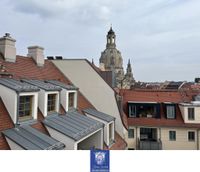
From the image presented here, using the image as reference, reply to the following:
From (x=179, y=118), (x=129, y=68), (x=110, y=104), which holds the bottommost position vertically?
(x=179, y=118)

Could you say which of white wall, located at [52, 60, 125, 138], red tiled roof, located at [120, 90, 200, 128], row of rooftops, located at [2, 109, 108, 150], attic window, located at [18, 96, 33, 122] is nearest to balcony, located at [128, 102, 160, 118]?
red tiled roof, located at [120, 90, 200, 128]

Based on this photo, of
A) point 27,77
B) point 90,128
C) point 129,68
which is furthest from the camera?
point 129,68

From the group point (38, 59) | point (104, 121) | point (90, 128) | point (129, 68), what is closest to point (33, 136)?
point (90, 128)

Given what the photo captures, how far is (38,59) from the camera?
24.3 ft

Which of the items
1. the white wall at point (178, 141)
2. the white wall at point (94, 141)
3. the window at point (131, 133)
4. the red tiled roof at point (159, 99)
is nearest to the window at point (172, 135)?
the white wall at point (178, 141)

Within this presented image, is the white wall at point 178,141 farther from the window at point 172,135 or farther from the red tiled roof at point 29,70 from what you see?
the red tiled roof at point 29,70

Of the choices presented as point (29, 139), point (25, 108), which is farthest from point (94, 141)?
point (29, 139)

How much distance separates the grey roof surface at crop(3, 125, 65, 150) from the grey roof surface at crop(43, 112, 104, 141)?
48cm

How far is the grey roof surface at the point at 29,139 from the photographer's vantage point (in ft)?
12.0

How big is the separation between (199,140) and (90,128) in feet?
27.8

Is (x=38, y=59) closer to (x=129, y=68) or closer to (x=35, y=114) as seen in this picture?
(x=35, y=114)

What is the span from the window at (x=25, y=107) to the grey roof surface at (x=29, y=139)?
1.07 feet

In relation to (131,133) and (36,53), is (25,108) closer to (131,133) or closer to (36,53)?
(36,53)
